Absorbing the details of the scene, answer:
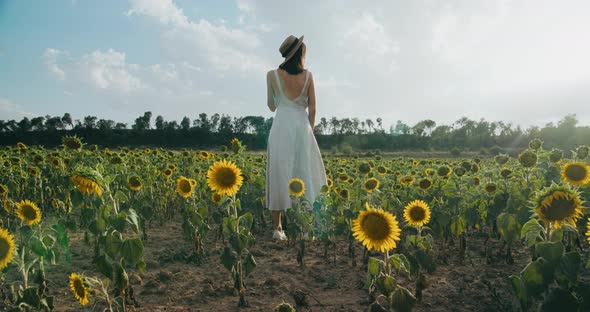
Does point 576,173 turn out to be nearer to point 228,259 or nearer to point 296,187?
point 296,187

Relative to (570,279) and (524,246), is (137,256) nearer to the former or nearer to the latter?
(570,279)

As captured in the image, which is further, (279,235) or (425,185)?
(425,185)

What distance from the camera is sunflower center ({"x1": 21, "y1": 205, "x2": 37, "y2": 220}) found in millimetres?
2979

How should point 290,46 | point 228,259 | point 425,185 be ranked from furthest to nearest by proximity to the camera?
point 425,185 → point 290,46 → point 228,259

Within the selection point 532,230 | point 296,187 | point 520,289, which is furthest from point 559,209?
point 296,187

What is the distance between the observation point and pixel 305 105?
4.98m

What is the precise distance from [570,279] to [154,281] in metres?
3.09

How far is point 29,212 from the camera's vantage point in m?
3.00

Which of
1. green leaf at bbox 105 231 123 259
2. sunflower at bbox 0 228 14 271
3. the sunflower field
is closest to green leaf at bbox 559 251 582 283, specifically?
the sunflower field

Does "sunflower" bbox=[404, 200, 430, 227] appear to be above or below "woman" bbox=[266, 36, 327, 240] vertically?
below

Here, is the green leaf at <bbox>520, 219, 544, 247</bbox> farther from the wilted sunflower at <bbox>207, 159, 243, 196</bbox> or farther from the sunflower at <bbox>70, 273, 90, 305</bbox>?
the sunflower at <bbox>70, 273, 90, 305</bbox>

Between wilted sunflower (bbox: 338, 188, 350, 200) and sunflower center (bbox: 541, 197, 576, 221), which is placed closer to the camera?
sunflower center (bbox: 541, 197, 576, 221)

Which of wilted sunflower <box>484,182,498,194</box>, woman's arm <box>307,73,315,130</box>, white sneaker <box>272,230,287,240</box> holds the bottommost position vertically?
white sneaker <box>272,230,287,240</box>

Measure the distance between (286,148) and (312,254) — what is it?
1392 millimetres
